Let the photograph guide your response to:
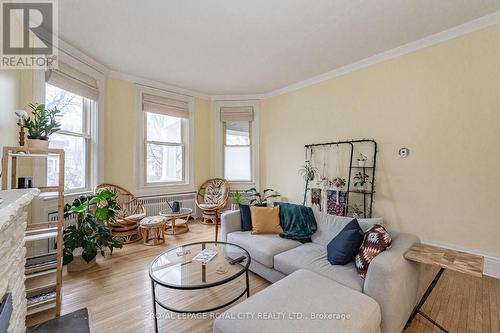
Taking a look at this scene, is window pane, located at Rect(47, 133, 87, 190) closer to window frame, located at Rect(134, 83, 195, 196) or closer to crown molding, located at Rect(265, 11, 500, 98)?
window frame, located at Rect(134, 83, 195, 196)

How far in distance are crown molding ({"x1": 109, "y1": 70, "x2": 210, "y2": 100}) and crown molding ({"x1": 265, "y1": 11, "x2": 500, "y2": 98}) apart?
2.31 m

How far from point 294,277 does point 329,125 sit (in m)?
2.93

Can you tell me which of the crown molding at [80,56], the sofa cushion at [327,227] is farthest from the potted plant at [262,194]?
the crown molding at [80,56]

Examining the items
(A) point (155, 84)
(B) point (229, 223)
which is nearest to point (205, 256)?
(B) point (229, 223)

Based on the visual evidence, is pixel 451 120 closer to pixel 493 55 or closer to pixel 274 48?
pixel 493 55

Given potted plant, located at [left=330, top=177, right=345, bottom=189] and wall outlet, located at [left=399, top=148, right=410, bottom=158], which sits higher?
wall outlet, located at [left=399, top=148, right=410, bottom=158]

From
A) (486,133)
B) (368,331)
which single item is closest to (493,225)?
(486,133)

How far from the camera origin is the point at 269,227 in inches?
104

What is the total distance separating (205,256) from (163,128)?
3329 millimetres

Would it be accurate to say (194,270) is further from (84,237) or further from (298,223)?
(84,237)

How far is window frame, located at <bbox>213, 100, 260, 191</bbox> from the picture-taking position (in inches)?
195

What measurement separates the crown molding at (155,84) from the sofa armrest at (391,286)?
4.49 metres

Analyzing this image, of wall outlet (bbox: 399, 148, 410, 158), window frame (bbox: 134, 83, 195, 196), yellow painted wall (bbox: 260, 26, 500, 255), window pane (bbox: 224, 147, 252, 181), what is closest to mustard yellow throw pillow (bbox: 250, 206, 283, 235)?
yellow painted wall (bbox: 260, 26, 500, 255)

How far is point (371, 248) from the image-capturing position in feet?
5.46
